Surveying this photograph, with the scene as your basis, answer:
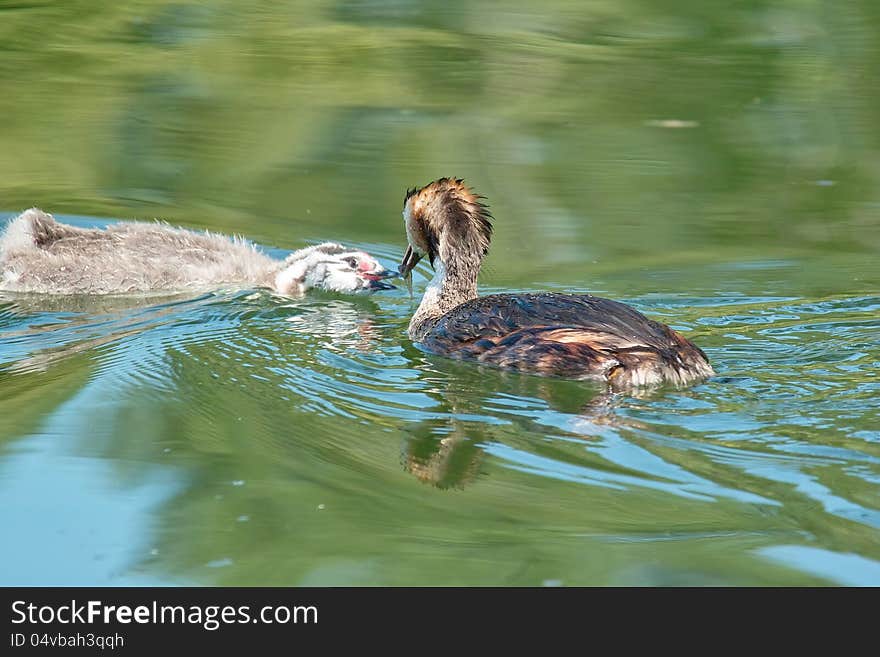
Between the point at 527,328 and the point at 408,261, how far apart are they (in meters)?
1.83

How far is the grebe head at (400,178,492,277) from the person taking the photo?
7.75 m

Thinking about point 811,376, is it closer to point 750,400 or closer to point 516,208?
point 750,400

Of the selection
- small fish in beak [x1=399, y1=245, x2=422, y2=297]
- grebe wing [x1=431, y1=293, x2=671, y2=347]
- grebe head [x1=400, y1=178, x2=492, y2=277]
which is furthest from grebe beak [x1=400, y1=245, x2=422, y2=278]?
grebe wing [x1=431, y1=293, x2=671, y2=347]

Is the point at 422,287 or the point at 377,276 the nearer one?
the point at 377,276

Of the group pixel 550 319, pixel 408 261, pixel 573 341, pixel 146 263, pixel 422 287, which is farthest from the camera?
pixel 422 287

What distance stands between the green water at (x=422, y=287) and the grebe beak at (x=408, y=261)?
0.35 metres

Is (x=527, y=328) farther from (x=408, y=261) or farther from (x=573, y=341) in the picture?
(x=408, y=261)

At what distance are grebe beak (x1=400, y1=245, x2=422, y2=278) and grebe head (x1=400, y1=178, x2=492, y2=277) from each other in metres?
0.33

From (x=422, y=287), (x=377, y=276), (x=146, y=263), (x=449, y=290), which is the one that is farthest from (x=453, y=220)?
(x=146, y=263)

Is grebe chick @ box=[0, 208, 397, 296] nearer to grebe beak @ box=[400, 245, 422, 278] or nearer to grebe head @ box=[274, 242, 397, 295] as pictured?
grebe head @ box=[274, 242, 397, 295]

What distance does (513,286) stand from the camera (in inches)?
339

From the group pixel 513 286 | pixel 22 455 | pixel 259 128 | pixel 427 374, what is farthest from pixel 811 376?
pixel 259 128

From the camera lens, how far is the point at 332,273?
8805 mm
